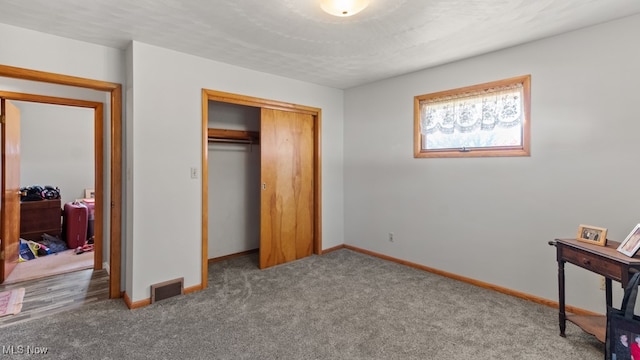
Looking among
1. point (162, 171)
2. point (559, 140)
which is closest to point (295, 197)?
point (162, 171)

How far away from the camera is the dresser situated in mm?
4598

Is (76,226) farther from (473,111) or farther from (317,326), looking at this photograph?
(473,111)

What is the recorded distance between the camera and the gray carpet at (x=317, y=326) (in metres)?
2.00

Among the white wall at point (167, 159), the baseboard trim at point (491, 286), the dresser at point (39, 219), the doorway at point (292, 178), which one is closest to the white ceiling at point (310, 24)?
the white wall at point (167, 159)

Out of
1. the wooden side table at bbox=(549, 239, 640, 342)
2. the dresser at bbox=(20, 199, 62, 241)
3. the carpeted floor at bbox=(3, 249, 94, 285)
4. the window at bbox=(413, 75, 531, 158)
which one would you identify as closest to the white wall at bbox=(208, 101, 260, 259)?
the carpeted floor at bbox=(3, 249, 94, 285)

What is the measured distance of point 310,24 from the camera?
231 cm

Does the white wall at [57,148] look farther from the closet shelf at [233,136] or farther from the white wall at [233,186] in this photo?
the closet shelf at [233,136]

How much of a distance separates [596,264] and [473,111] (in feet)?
5.94

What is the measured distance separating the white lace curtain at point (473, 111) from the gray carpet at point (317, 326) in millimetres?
1693

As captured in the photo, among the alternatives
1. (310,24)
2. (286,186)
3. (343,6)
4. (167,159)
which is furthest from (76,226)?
(343,6)

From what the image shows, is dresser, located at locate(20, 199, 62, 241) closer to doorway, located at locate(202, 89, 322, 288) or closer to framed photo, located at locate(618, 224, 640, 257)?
doorway, located at locate(202, 89, 322, 288)

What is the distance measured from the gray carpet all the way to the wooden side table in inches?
5.7

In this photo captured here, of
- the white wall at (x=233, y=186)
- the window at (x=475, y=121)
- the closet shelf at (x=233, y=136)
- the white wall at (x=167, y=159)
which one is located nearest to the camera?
the white wall at (x=167, y=159)

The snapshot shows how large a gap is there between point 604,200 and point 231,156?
4002 millimetres
